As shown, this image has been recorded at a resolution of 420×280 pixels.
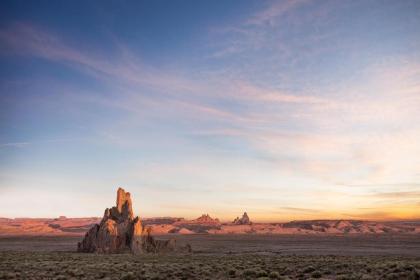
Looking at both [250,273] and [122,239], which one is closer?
[250,273]

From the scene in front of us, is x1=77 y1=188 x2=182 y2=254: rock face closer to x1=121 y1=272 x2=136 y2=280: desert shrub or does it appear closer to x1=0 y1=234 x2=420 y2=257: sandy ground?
x1=0 y1=234 x2=420 y2=257: sandy ground

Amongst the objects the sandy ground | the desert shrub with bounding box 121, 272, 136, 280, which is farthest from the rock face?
the desert shrub with bounding box 121, 272, 136, 280

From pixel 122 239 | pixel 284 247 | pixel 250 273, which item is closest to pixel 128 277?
pixel 250 273

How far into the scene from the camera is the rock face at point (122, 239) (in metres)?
68.2

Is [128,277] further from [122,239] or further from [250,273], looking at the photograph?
[122,239]

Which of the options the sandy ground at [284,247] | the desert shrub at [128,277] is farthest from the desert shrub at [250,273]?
the sandy ground at [284,247]

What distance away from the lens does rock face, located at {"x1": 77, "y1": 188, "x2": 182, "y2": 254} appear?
6825 centimetres

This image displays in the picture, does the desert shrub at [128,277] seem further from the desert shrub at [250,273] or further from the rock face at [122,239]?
the rock face at [122,239]

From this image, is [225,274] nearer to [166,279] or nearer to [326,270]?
[166,279]

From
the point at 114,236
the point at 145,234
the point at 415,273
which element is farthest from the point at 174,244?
the point at 415,273

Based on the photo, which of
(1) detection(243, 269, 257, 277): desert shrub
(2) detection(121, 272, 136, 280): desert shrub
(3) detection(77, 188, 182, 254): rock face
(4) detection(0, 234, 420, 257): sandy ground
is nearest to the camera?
(1) detection(243, 269, 257, 277): desert shrub

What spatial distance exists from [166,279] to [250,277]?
571cm

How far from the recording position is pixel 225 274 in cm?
2858

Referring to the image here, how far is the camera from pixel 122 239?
229 feet
